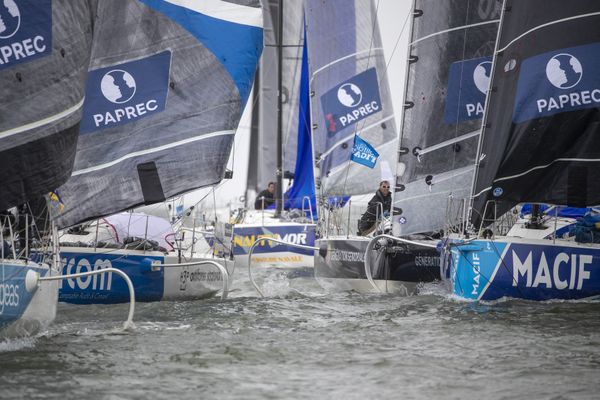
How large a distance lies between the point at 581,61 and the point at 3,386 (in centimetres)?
584

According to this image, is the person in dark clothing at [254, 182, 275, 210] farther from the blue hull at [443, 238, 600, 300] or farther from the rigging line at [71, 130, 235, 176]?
the blue hull at [443, 238, 600, 300]

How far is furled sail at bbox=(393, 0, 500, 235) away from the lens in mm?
11531

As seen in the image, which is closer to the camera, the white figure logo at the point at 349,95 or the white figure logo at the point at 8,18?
the white figure logo at the point at 8,18

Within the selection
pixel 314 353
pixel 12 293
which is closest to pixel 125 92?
pixel 12 293

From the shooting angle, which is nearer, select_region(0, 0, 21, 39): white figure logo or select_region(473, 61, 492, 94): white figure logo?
select_region(0, 0, 21, 39): white figure logo

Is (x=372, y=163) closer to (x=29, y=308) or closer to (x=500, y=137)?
(x=500, y=137)

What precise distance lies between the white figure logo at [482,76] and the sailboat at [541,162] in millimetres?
2633

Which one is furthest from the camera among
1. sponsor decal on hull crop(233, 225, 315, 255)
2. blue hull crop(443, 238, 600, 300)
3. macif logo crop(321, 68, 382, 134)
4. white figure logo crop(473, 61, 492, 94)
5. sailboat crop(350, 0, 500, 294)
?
sponsor decal on hull crop(233, 225, 315, 255)

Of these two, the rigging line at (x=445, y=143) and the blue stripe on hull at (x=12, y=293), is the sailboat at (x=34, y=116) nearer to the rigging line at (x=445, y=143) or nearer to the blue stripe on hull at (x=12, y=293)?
the blue stripe on hull at (x=12, y=293)

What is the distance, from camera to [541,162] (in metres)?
8.81

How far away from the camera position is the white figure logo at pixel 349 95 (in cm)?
1532

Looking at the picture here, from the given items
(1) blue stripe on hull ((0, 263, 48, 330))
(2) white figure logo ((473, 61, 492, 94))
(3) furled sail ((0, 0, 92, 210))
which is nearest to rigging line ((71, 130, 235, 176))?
(3) furled sail ((0, 0, 92, 210))

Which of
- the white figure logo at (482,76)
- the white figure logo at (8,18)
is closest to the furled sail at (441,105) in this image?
the white figure logo at (482,76)

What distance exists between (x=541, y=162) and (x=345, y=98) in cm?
681
